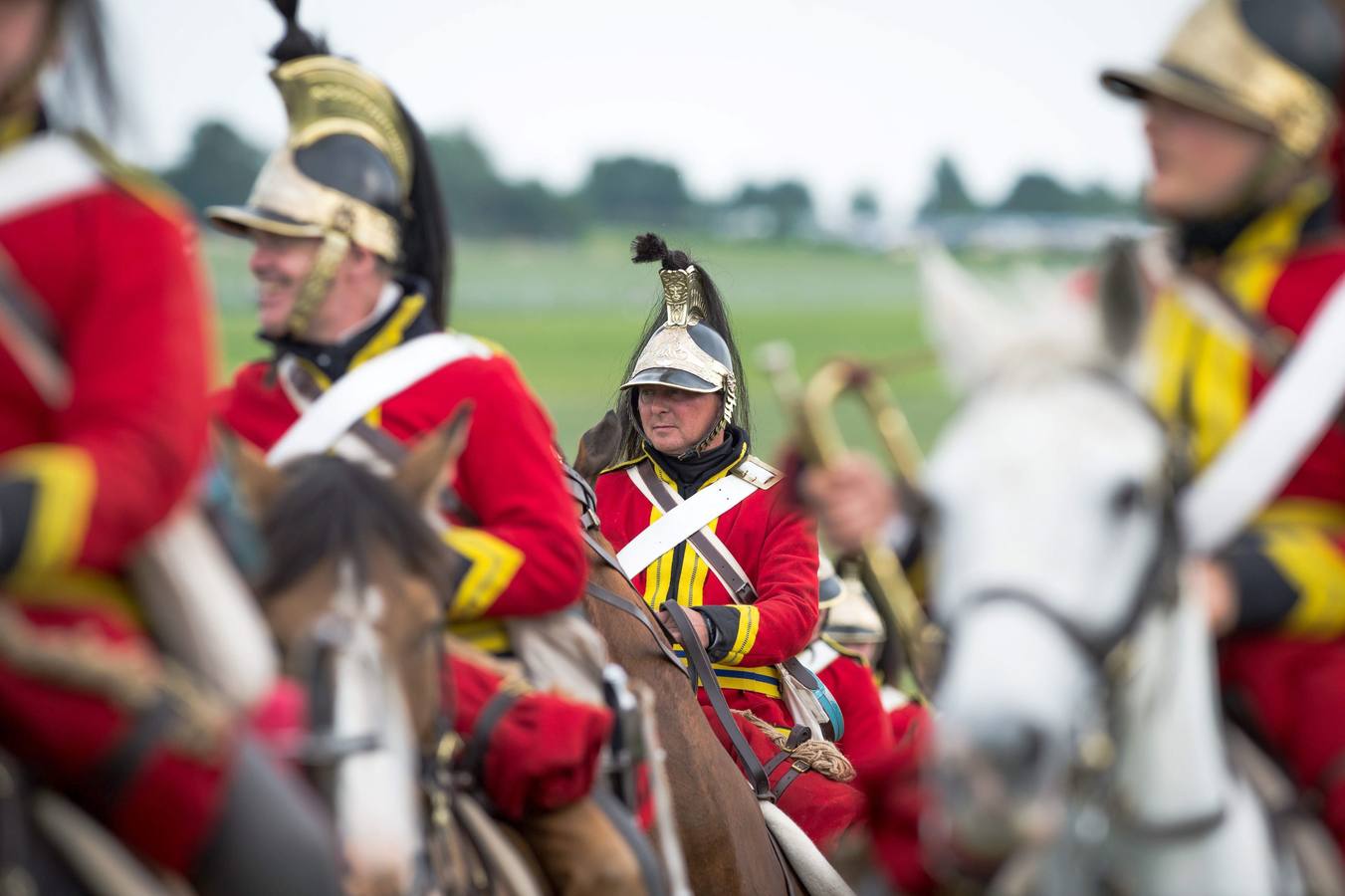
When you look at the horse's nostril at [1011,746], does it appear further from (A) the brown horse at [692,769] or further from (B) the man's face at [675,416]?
(B) the man's face at [675,416]

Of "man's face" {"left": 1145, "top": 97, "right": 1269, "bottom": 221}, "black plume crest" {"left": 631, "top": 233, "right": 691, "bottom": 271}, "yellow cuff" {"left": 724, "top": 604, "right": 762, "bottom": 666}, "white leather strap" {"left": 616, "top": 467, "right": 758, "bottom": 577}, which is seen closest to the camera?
"man's face" {"left": 1145, "top": 97, "right": 1269, "bottom": 221}

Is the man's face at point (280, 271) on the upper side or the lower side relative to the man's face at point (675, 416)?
upper

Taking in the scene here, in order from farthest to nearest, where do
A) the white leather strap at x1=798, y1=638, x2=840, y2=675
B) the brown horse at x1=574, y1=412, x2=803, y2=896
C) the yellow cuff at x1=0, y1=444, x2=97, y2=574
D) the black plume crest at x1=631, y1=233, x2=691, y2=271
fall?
the white leather strap at x1=798, y1=638, x2=840, y2=675 < the black plume crest at x1=631, y1=233, x2=691, y2=271 < the brown horse at x1=574, y1=412, x2=803, y2=896 < the yellow cuff at x1=0, y1=444, x2=97, y2=574

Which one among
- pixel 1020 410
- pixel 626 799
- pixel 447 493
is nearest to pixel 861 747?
pixel 626 799

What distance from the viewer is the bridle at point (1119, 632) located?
3445 millimetres

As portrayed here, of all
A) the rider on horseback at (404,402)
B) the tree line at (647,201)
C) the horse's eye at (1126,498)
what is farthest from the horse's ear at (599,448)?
the tree line at (647,201)

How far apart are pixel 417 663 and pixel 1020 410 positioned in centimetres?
153

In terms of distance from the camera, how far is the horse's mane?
167 inches

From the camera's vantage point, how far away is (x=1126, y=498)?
357cm

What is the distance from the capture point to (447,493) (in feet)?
17.8

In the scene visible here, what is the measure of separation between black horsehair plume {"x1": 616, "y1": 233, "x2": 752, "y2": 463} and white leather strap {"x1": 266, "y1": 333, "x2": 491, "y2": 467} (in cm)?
263

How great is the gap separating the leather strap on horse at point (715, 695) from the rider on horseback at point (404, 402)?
1.72 m

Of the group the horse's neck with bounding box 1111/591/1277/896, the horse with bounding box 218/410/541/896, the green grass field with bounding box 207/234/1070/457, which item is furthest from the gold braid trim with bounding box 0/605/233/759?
the green grass field with bounding box 207/234/1070/457

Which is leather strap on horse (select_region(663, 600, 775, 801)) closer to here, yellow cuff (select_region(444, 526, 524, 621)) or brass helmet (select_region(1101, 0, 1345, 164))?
yellow cuff (select_region(444, 526, 524, 621))
